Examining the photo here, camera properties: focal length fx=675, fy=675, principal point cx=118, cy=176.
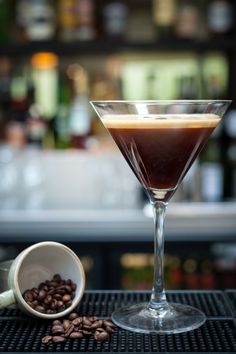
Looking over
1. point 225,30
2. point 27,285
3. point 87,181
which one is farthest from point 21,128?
point 27,285

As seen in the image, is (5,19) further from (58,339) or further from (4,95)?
(58,339)

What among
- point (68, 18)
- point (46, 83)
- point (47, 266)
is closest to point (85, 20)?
point (68, 18)

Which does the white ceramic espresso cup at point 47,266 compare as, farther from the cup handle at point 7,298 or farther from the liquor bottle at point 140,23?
the liquor bottle at point 140,23

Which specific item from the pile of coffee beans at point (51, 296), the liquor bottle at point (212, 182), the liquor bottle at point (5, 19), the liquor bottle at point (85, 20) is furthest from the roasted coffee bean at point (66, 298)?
the liquor bottle at point (5, 19)

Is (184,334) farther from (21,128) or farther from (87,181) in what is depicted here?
(21,128)

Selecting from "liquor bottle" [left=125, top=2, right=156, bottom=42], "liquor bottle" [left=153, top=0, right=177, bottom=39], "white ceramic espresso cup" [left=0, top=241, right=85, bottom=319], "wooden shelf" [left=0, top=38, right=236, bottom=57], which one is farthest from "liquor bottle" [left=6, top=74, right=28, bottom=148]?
"white ceramic espresso cup" [left=0, top=241, right=85, bottom=319]

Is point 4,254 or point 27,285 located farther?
point 4,254

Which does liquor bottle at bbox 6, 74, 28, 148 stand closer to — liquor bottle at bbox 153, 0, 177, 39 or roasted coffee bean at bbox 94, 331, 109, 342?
liquor bottle at bbox 153, 0, 177, 39
